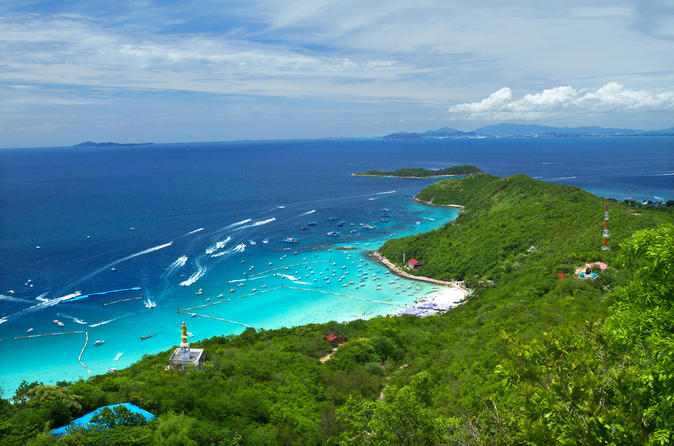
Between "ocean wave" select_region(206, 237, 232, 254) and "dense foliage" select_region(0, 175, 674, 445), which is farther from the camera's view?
"ocean wave" select_region(206, 237, 232, 254)

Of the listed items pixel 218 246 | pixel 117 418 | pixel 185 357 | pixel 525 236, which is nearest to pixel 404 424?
pixel 117 418

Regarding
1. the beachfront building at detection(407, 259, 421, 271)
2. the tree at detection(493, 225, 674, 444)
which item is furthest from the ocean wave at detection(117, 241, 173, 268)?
the tree at detection(493, 225, 674, 444)

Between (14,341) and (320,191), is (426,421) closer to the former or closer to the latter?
(14,341)

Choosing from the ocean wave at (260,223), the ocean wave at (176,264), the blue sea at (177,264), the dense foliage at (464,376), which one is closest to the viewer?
the dense foliage at (464,376)

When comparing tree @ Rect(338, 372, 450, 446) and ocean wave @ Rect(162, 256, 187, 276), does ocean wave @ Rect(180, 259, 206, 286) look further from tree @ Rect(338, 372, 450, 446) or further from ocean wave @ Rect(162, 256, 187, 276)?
tree @ Rect(338, 372, 450, 446)

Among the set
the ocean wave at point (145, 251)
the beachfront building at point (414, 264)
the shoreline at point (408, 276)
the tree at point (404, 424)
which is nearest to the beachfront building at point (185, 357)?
the tree at point (404, 424)

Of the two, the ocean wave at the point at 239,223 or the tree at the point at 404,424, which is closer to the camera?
the tree at the point at 404,424

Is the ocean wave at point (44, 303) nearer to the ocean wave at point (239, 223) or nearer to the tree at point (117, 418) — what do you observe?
the ocean wave at point (239, 223)

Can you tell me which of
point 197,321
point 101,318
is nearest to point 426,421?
point 197,321
